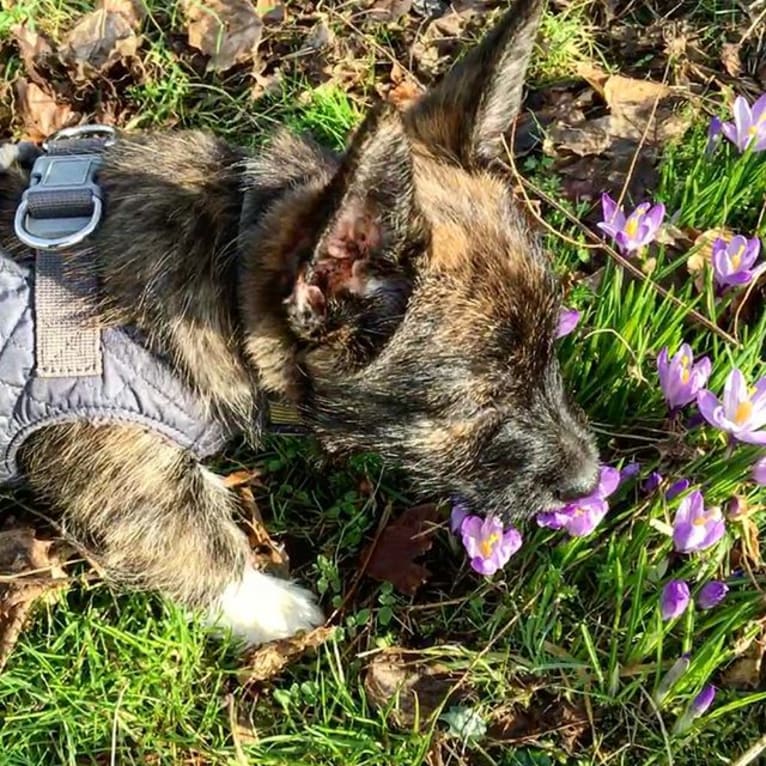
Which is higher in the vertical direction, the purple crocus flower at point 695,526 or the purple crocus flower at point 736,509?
the purple crocus flower at point 695,526

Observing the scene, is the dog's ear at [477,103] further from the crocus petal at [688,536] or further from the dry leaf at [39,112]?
the dry leaf at [39,112]

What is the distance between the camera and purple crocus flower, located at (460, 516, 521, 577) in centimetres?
246

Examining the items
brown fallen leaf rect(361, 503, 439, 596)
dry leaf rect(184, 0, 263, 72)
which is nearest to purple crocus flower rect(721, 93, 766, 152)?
brown fallen leaf rect(361, 503, 439, 596)

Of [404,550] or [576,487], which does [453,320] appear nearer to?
[576,487]

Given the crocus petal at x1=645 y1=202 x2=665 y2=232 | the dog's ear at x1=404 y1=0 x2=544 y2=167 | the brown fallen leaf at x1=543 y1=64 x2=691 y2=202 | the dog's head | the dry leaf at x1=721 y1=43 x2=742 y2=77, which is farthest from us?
the dry leaf at x1=721 y1=43 x2=742 y2=77

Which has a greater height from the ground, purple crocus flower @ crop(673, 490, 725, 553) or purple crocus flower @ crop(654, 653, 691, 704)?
purple crocus flower @ crop(673, 490, 725, 553)

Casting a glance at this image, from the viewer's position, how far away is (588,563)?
8.91ft

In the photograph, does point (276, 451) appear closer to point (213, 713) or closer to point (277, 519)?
point (277, 519)

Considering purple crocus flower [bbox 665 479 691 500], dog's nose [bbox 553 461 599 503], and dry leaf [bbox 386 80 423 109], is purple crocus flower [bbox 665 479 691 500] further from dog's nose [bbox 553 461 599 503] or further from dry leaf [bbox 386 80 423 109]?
dry leaf [bbox 386 80 423 109]

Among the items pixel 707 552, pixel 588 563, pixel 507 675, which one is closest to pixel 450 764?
pixel 507 675

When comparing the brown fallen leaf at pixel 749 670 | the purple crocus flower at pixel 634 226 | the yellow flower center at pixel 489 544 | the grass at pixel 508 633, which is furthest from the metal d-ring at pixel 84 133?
the brown fallen leaf at pixel 749 670

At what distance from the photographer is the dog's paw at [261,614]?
2.89 metres

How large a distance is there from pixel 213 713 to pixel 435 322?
1.31 meters

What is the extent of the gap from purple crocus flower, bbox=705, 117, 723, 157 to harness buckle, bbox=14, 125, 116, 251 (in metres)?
1.73
